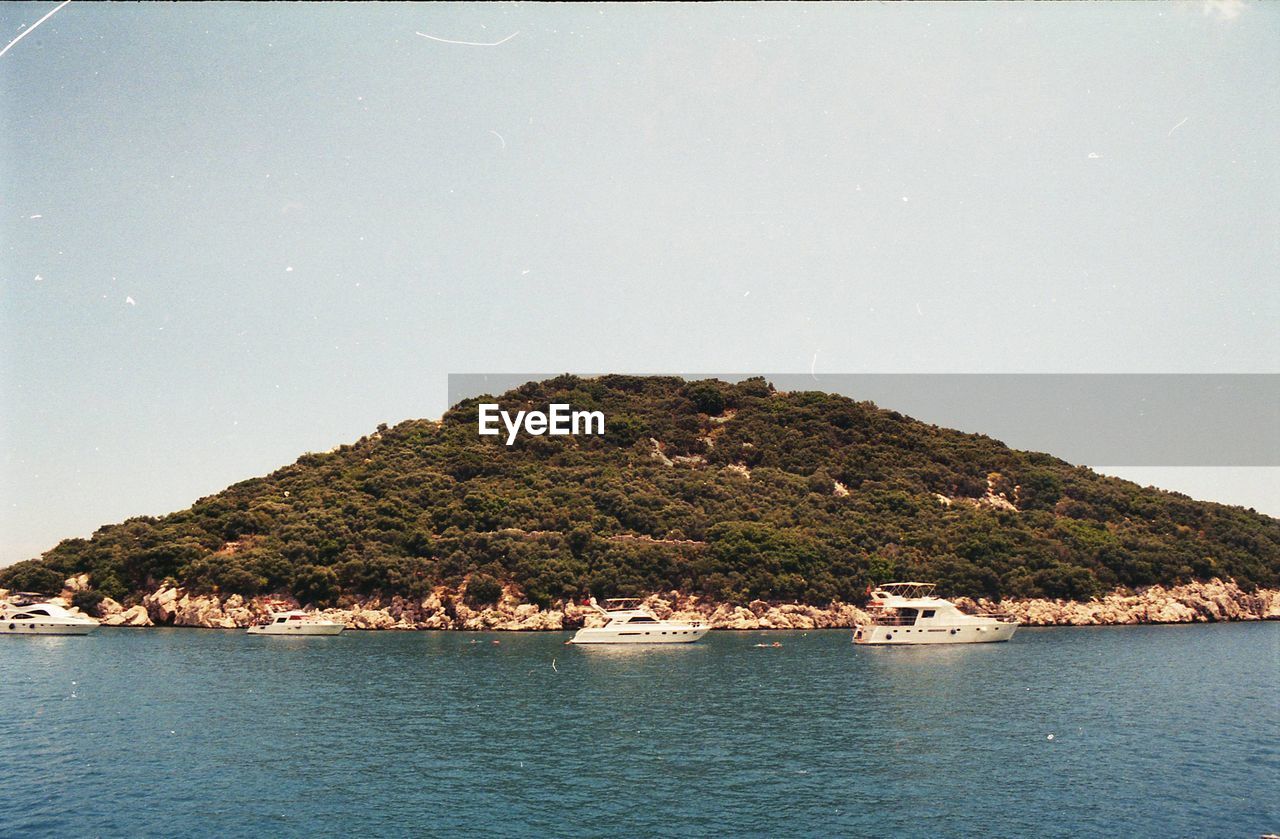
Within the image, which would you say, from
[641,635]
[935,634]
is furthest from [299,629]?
[935,634]

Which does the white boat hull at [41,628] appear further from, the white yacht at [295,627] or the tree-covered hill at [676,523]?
the white yacht at [295,627]

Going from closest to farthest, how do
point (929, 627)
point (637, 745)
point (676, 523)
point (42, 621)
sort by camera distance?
point (637, 745) < point (929, 627) < point (42, 621) < point (676, 523)

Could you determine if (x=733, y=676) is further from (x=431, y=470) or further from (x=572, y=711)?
(x=431, y=470)

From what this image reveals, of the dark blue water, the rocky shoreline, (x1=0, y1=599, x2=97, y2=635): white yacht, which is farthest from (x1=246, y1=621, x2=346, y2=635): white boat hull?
the dark blue water

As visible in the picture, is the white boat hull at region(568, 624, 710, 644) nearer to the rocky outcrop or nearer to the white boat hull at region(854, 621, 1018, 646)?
the white boat hull at region(854, 621, 1018, 646)

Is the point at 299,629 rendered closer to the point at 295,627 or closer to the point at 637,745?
the point at 295,627

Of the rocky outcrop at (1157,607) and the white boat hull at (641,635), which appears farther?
the rocky outcrop at (1157,607)

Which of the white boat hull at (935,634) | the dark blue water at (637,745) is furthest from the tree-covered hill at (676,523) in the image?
the dark blue water at (637,745)
